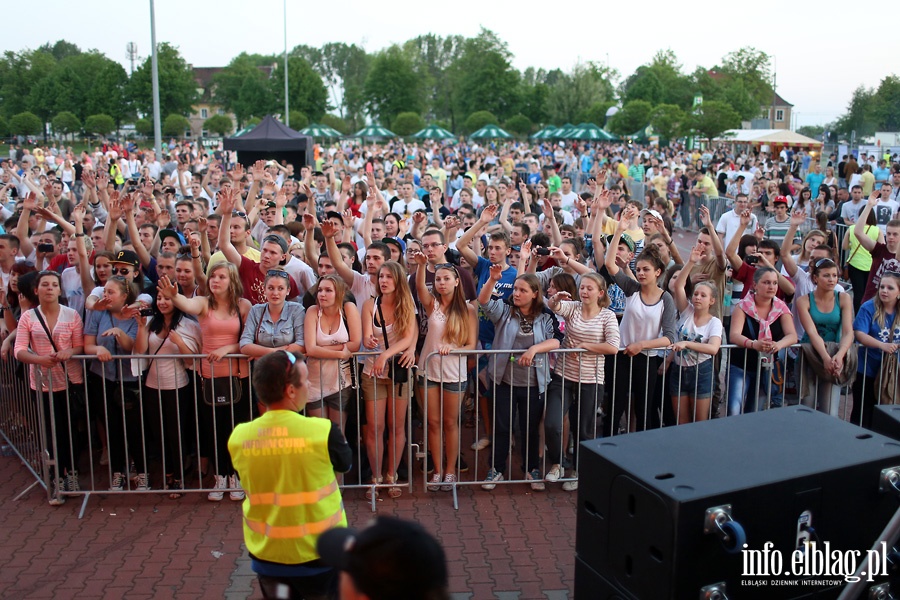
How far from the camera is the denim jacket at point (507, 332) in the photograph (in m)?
6.64

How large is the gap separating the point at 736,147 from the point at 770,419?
183 feet

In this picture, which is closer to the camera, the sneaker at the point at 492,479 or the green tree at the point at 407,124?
the sneaker at the point at 492,479

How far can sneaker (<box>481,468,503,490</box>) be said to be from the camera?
6.73m

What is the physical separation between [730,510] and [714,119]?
141 feet

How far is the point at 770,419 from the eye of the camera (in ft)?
13.2

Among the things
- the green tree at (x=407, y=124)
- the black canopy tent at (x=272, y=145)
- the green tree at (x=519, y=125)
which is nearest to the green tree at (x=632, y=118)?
the green tree at (x=519, y=125)

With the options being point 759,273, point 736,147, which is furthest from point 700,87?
point 759,273

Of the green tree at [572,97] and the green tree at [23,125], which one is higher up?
the green tree at [572,97]

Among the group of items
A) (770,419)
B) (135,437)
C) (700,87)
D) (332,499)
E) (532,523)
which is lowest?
(532,523)

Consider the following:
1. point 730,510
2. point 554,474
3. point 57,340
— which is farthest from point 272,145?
point 730,510

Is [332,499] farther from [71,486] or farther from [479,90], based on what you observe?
[479,90]

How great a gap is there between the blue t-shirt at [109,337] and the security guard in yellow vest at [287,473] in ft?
10.3

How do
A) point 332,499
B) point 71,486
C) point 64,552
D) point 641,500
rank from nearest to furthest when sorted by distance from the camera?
point 641,500 → point 332,499 → point 64,552 → point 71,486

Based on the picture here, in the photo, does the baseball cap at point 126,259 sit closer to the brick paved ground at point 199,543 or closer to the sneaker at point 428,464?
the brick paved ground at point 199,543
